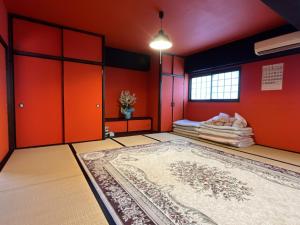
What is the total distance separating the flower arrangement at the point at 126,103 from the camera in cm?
554

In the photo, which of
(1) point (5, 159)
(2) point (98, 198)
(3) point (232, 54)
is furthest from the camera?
(3) point (232, 54)

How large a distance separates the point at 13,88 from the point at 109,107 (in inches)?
104

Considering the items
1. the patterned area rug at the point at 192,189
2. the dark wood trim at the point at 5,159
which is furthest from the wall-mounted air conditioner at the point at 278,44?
the dark wood trim at the point at 5,159

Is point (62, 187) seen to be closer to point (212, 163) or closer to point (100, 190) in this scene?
point (100, 190)

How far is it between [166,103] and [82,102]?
2.75 metres

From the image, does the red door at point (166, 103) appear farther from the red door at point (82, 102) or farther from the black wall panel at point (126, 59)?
the red door at point (82, 102)

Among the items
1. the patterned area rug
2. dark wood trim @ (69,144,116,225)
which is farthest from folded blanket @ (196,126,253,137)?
dark wood trim @ (69,144,116,225)

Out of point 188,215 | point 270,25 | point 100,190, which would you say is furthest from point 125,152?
point 270,25

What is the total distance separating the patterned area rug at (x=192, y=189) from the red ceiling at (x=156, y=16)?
266 cm

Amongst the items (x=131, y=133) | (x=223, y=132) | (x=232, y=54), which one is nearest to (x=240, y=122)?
(x=223, y=132)

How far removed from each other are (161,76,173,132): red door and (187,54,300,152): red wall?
74.5 inches

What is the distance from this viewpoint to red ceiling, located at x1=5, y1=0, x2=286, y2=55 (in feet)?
9.27

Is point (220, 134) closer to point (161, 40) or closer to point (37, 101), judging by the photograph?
point (161, 40)

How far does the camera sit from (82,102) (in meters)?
4.18
